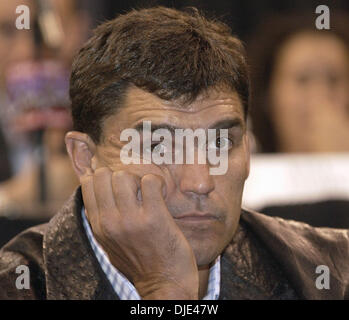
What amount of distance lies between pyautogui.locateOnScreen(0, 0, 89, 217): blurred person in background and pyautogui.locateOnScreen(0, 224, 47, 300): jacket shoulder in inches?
36.4

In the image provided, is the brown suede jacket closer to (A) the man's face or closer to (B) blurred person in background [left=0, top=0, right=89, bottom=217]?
(A) the man's face

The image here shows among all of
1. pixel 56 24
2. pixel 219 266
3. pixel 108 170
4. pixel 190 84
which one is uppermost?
pixel 56 24

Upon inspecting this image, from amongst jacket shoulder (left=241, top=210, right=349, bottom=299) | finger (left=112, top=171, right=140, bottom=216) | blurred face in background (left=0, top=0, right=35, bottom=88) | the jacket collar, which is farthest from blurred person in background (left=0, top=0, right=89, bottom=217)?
finger (left=112, top=171, right=140, bottom=216)

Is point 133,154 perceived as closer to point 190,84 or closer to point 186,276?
point 190,84

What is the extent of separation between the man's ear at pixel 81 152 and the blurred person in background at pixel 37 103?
3.22ft

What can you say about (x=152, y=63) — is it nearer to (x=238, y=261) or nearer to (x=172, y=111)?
(x=172, y=111)

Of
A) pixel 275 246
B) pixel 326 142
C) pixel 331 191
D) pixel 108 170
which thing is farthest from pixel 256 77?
pixel 108 170

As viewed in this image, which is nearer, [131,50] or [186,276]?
[186,276]

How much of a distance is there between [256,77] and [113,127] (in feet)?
7.62

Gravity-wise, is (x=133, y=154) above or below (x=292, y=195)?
above

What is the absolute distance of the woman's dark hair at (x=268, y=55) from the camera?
4.14 meters

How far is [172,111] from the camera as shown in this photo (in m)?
1.91
